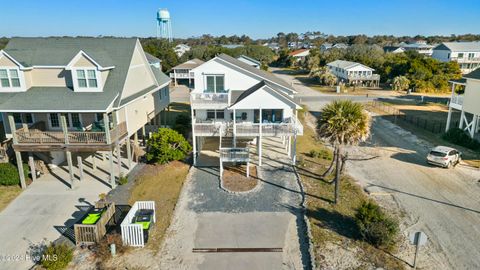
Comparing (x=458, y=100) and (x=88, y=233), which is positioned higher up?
(x=458, y=100)

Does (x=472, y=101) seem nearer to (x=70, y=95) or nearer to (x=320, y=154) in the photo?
(x=320, y=154)

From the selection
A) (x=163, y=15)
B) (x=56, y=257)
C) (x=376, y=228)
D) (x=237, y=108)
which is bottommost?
(x=56, y=257)

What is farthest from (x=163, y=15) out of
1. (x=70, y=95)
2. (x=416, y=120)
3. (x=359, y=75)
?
(x=70, y=95)

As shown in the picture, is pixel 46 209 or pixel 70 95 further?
pixel 70 95

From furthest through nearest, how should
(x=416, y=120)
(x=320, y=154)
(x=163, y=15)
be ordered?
(x=163, y=15) < (x=416, y=120) < (x=320, y=154)

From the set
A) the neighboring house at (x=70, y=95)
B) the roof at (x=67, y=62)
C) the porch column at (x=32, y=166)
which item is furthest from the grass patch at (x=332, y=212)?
the porch column at (x=32, y=166)

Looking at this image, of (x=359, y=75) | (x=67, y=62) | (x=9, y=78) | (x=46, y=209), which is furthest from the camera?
(x=359, y=75)

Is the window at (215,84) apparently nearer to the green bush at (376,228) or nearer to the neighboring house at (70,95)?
the neighboring house at (70,95)
